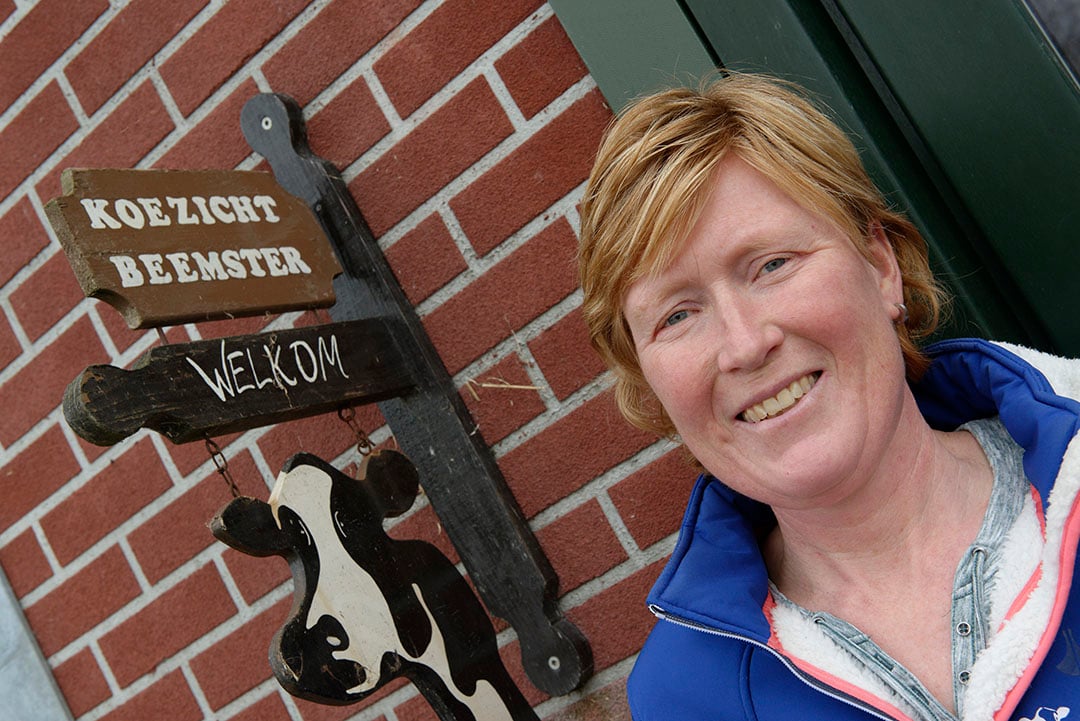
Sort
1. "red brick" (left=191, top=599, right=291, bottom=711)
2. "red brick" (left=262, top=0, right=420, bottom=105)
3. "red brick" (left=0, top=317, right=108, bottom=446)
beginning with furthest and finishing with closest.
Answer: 1. "red brick" (left=0, top=317, right=108, bottom=446)
2. "red brick" (left=191, top=599, right=291, bottom=711)
3. "red brick" (left=262, top=0, right=420, bottom=105)

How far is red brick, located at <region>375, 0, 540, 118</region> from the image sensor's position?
1647 millimetres

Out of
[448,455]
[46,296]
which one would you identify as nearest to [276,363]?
[448,455]

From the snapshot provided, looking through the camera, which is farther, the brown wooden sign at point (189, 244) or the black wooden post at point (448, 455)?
the black wooden post at point (448, 455)

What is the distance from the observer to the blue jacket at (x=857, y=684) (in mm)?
1122

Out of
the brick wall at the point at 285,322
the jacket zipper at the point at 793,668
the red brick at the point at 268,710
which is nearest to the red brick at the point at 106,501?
the brick wall at the point at 285,322

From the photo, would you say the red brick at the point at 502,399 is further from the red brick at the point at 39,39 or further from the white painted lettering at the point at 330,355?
the red brick at the point at 39,39

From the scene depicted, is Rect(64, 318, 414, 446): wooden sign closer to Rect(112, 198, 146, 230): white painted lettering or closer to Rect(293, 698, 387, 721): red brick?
Rect(112, 198, 146, 230): white painted lettering

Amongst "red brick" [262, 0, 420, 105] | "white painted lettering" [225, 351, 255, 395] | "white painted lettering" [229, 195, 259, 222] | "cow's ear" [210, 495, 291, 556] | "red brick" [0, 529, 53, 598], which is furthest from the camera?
"red brick" [0, 529, 53, 598]

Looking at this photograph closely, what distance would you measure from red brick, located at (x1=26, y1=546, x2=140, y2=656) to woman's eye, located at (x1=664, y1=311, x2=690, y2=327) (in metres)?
1.31

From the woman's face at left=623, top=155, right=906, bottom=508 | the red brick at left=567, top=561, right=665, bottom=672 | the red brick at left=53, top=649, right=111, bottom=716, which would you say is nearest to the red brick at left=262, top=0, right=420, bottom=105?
the woman's face at left=623, top=155, right=906, bottom=508

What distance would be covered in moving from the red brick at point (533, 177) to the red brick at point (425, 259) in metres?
0.04

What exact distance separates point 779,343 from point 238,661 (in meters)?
1.28

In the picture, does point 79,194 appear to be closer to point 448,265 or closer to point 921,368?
point 448,265

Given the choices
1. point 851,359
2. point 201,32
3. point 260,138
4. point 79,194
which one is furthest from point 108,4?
point 851,359
